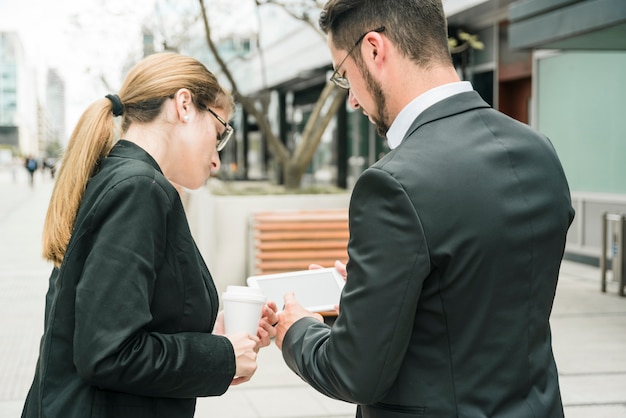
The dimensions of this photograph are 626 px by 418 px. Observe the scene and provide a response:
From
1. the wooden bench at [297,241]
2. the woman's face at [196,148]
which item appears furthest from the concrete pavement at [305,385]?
the woman's face at [196,148]

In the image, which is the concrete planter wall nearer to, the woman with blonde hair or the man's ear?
the woman with blonde hair

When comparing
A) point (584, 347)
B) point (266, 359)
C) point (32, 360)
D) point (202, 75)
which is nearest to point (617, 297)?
point (584, 347)

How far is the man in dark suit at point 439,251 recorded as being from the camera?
159 centimetres

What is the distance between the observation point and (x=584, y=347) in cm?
681

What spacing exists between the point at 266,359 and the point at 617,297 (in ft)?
16.5

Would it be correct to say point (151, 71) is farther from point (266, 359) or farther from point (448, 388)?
point (266, 359)

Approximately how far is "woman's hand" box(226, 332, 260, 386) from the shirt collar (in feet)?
2.26

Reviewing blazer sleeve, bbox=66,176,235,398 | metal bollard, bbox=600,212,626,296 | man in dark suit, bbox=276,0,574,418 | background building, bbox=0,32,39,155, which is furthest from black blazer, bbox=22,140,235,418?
background building, bbox=0,32,39,155

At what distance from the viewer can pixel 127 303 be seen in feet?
5.92

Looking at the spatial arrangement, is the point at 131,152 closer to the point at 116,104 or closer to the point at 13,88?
the point at 116,104

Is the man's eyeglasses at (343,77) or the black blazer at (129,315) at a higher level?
the man's eyeglasses at (343,77)

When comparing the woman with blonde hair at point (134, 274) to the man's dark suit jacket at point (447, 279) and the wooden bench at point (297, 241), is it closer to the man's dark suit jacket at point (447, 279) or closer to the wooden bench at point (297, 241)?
A: the man's dark suit jacket at point (447, 279)

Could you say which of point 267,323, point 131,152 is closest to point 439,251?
point 267,323

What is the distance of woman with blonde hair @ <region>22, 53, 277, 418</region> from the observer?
1816 millimetres
